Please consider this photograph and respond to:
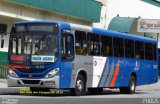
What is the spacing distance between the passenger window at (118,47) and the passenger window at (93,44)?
5.99 feet

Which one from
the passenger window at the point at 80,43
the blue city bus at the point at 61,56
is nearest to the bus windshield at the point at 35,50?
the blue city bus at the point at 61,56

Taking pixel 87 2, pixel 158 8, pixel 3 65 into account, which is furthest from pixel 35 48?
pixel 158 8

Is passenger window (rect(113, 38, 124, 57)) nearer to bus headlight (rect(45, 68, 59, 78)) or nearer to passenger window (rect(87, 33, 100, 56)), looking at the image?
passenger window (rect(87, 33, 100, 56))

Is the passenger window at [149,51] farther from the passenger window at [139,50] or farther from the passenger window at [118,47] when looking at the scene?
the passenger window at [118,47]

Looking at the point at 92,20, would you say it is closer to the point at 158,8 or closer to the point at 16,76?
the point at 158,8

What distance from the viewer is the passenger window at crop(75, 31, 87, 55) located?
22531 millimetres

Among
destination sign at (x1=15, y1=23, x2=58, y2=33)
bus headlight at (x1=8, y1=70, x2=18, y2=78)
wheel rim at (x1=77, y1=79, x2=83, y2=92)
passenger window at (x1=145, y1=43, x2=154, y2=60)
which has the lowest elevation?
wheel rim at (x1=77, y1=79, x2=83, y2=92)

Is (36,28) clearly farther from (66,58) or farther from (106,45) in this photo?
(106,45)

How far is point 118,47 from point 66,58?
17.2 feet

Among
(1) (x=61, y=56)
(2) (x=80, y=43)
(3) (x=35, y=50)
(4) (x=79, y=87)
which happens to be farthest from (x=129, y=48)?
(3) (x=35, y=50)

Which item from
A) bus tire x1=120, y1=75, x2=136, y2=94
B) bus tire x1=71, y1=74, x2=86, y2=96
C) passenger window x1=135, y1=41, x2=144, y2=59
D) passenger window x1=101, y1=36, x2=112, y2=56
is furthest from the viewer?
passenger window x1=135, y1=41, x2=144, y2=59

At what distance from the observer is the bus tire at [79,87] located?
74.7ft

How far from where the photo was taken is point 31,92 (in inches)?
969

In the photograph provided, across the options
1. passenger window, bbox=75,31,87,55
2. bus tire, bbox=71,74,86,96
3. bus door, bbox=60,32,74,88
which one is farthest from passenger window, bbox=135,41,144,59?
bus door, bbox=60,32,74,88
